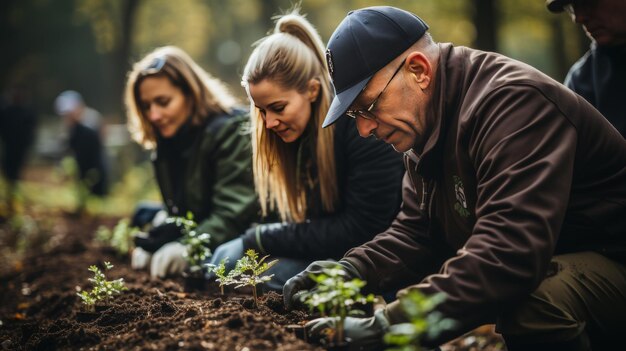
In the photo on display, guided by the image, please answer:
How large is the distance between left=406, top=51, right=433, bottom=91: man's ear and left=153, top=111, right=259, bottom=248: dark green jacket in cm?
196

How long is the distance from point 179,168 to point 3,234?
4.59 m

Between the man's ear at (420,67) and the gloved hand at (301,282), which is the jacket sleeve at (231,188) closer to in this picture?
the gloved hand at (301,282)

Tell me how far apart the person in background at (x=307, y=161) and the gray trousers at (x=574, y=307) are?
50.0 inches

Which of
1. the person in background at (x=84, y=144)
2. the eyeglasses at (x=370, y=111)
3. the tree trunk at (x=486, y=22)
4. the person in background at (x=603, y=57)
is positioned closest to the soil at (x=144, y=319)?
the eyeglasses at (x=370, y=111)

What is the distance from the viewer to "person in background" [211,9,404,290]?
3527 millimetres

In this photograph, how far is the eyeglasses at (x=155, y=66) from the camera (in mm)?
4734

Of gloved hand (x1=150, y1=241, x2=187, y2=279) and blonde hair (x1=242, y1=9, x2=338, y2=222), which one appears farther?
gloved hand (x1=150, y1=241, x2=187, y2=279)

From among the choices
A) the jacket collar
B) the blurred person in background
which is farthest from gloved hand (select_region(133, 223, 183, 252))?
the blurred person in background

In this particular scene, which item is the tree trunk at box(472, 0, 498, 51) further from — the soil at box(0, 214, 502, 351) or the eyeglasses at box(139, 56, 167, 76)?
the eyeglasses at box(139, 56, 167, 76)

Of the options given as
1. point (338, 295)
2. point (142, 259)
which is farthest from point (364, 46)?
point (142, 259)

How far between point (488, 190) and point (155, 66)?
→ 3.38 metres

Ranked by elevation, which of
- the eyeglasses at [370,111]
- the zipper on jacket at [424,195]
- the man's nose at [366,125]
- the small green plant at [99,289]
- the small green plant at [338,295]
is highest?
the eyeglasses at [370,111]

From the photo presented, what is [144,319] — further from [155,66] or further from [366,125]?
[155,66]

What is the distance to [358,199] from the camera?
353 cm
